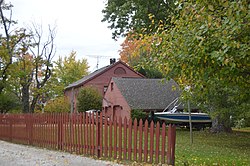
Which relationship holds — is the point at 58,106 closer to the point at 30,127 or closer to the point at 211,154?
the point at 30,127

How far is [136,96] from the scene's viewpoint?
117ft

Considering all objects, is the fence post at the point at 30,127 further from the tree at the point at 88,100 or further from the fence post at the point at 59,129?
the tree at the point at 88,100

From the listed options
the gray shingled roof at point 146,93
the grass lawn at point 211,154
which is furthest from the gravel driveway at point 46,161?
the gray shingled roof at point 146,93

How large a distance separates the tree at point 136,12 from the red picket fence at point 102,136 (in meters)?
6.93

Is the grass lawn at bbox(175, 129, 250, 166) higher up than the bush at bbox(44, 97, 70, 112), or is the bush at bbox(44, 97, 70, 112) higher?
the bush at bbox(44, 97, 70, 112)

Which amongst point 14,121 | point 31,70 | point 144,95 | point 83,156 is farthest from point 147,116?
point 83,156

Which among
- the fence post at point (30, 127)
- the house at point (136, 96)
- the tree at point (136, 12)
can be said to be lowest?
the fence post at point (30, 127)

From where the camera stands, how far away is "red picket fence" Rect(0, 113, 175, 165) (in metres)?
9.57

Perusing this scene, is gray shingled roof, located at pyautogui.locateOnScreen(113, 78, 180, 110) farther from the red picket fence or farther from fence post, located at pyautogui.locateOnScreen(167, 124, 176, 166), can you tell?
fence post, located at pyautogui.locateOnScreen(167, 124, 176, 166)

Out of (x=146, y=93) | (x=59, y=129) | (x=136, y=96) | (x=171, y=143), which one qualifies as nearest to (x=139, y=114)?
(x=136, y=96)

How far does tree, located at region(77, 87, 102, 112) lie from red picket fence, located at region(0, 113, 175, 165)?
86.1 ft

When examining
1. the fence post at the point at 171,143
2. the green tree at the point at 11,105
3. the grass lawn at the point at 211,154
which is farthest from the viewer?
the green tree at the point at 11,105

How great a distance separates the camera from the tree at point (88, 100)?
4262 cm

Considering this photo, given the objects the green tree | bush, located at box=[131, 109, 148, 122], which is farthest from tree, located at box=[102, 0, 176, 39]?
the green tree
